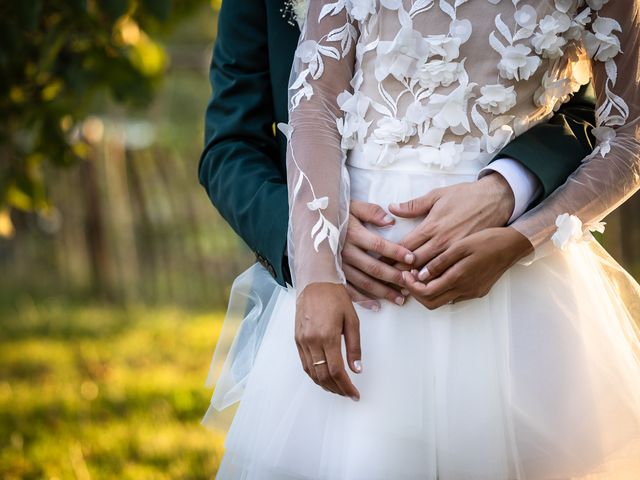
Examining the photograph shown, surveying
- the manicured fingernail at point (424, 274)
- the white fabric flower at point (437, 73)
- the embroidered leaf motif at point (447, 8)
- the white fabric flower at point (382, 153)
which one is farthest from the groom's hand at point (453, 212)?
the embroidered leaf motif at point (447, 8)

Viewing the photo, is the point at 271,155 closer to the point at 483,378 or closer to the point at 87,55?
the point at 483,378

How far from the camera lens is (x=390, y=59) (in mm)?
1560

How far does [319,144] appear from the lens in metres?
1.59

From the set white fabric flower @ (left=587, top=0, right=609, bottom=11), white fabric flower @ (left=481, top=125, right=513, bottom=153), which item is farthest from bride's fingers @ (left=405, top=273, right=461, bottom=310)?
white fabric flower @ (left=587, top=0, right=609, bottom=11)

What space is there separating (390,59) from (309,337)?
0.57 meters

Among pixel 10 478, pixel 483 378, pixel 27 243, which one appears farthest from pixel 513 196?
pixel 27 243

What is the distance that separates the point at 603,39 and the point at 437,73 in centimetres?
34

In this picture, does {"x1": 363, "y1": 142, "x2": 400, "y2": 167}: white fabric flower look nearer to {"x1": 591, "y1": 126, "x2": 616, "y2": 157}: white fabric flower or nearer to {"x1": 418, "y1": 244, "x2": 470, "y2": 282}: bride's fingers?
{"x1": 418, "y1": 244, "x2": 470, "y2": 282}: bride's fingers

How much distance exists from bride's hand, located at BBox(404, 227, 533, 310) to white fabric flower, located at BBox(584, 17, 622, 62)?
430mm

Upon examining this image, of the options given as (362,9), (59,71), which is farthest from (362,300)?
(59,71)

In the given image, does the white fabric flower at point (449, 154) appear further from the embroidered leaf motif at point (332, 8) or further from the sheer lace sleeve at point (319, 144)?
the embroidered leaf motif at point (332, 8)

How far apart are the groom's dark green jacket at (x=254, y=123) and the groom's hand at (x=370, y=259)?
19 centimetres

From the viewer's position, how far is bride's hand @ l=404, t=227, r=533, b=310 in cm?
143

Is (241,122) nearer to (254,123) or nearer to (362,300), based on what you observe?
(254,123)
